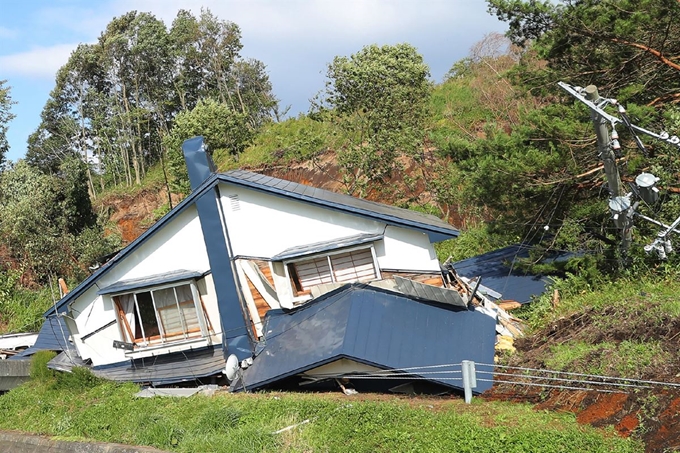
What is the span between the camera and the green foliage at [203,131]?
36.0 m

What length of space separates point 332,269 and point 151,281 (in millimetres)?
4051

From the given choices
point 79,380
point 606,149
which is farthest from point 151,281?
point 606,149

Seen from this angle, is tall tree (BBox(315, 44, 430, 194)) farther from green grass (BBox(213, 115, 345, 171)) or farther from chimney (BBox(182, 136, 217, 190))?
chimney (BBox(182, 136, 217, 190))

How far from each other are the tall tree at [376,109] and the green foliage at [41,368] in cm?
1490

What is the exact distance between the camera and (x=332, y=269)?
15281 mm

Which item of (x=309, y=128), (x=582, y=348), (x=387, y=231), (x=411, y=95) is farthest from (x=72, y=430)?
(x=309, y=128)

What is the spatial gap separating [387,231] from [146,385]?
6.41 m

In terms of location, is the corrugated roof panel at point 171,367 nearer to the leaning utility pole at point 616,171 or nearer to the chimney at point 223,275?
the chimney at point 223,275

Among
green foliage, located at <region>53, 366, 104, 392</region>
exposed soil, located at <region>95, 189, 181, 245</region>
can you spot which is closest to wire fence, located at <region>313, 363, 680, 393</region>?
green foliage, located at <region>53, 366, 104, 392</region>

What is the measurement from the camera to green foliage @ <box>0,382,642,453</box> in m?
8.84

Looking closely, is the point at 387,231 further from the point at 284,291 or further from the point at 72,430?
the point at 72,430

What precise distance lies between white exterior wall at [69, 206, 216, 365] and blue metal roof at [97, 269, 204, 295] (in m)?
0.18

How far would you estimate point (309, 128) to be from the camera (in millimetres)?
39531

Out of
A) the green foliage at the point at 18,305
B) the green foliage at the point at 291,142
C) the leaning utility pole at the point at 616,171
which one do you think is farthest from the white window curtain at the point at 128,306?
the green foliage at the point at 291,142
